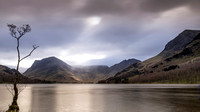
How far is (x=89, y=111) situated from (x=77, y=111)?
2627mm

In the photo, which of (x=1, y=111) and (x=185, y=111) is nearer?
(x=185, y=111)

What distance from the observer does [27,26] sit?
39.5m

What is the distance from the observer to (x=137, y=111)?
4119 cm

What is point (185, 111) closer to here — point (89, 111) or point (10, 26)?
point (89, 111)

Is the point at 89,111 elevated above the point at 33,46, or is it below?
below

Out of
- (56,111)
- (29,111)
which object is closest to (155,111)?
(56,111)

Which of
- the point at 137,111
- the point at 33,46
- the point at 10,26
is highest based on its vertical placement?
the point at 10,26

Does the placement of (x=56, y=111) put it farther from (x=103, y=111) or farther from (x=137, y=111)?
(x=137, y=111)

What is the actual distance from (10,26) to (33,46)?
5741mm

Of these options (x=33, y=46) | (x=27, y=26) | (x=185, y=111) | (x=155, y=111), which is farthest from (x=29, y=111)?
(x=185, y=111)

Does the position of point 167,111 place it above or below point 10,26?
below

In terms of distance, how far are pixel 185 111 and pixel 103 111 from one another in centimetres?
1643

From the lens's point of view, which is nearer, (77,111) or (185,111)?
(185,111)

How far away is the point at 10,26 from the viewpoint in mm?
38719
